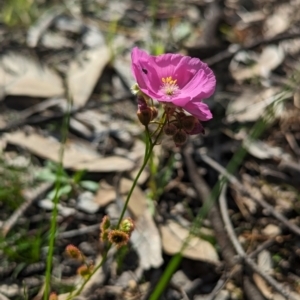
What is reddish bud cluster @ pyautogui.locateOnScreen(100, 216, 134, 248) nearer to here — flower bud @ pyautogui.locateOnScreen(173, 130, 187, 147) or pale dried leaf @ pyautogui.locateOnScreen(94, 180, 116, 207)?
flower bud @ pyautogui.locateOnScreen(173, 130, 187, 147)

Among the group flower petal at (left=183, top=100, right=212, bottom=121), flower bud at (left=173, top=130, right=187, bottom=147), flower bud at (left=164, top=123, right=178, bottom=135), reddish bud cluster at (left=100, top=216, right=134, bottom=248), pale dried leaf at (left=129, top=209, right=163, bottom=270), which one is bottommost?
pale dried leaf at (left=129, top=209, right=163, bottom=270)

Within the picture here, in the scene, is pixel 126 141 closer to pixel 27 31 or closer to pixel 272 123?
pixel 272 123

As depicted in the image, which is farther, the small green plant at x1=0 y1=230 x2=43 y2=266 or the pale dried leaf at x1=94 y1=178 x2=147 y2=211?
the pale dried leaf at x1=94 y1=178 x2=147 y2=211

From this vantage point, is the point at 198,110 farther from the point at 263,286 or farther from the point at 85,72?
the point at 85,72

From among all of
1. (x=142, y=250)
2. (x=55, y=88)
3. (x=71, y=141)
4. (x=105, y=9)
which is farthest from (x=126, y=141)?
(x=105, y=9)

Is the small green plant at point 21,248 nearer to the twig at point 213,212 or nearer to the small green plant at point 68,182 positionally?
the small green plant at point 68,182

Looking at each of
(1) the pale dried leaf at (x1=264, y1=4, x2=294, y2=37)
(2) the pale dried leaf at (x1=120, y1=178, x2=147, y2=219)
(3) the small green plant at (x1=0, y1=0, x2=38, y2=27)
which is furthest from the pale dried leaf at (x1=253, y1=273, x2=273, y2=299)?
(3) the small green plant at (x1=0, y1=0, x2=38, y2=27)

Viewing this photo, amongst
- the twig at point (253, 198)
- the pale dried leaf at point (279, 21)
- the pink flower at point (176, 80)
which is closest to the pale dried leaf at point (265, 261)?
the twig at point (253, 198)
